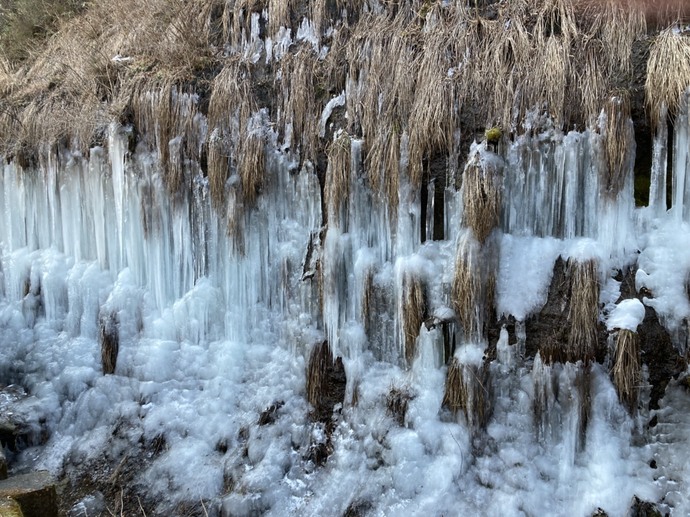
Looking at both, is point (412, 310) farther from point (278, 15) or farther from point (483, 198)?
point (278, 15)

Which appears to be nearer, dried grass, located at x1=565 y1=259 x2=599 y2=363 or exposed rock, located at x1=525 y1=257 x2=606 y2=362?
dried grass, located at x1=565 y1=259 x2=599 y2=363

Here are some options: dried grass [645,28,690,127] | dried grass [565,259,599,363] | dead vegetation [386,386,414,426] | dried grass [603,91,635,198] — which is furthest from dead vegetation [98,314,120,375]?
dried grass [645,28,690,127]

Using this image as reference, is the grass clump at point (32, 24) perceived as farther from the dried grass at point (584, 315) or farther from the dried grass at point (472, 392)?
the dried grass at point (584, 315)

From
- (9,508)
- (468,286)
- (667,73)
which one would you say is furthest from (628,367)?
(9,508)

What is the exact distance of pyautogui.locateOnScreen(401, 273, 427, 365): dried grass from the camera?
4582 mm

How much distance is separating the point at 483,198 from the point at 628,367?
1546 mm

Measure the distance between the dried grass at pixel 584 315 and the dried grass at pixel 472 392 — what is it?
0.64 m

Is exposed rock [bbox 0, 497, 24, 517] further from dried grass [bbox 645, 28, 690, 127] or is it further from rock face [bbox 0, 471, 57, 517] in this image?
dried grass [bbox 645, 28, 690, 127]

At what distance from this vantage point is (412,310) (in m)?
4.60

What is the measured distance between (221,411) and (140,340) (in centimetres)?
129

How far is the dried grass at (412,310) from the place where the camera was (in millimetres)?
4582

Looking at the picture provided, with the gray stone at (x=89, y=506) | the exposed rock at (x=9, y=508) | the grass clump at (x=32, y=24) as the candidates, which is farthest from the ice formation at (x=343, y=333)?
the grass clump at (x=32, y=24)

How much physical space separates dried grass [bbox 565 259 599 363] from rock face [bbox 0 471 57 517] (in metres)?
3.71

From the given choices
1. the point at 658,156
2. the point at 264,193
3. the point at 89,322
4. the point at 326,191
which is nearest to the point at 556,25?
the point at 658,156
